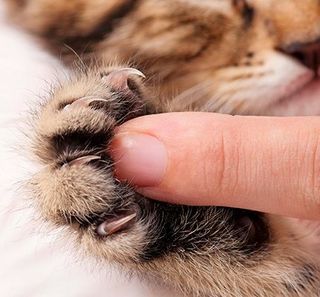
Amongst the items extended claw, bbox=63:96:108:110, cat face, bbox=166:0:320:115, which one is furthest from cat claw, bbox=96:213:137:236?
cat face, bbox=166:0:320:115

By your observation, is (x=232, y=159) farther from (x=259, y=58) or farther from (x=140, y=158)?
(x=259, y=58)

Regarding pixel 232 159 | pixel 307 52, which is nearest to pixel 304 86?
pixel 307 52

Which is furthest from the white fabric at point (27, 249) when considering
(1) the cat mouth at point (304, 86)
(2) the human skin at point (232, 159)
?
(1) the cat mouth at point (304, 86)

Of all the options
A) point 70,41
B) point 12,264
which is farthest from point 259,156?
point 70,41

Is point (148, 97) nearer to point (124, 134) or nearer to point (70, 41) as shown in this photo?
point (124, 134)

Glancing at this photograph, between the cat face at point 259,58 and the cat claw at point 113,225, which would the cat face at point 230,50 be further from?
the cat claw at point 113,225

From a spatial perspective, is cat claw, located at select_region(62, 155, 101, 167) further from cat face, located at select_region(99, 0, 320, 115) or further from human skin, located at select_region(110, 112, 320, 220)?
cat face, located at select_region(99, 0, 320, 115)
